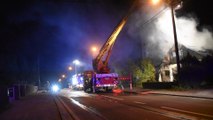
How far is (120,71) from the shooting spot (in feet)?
197

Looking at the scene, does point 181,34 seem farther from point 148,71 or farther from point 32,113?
point 32,113

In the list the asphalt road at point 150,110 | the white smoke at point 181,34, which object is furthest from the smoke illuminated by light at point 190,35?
the asphalt road at point 150,110

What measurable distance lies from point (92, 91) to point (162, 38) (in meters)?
18.0

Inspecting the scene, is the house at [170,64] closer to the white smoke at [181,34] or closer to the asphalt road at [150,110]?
the white smoke at [181,34]

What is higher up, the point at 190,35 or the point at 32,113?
the point at 190,35

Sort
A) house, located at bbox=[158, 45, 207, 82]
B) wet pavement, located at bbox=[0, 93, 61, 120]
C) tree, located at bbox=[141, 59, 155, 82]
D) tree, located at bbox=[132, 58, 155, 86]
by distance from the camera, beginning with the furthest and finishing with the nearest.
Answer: house, located at bbox=[158, 45, 207, 82] < tree, located at bbox=[132, 58, 155, 86] < tree, located at bbox=[141, 59, 155, 82] < wet pavement, located at bbox=[0, 93, 61, 120]

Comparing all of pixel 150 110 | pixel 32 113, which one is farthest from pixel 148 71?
pixel 150 110

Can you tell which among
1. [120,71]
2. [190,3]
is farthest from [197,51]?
[120,71]

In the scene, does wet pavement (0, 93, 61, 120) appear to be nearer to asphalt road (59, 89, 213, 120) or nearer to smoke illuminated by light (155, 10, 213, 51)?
asphalt road (59, 89, 213, 120)

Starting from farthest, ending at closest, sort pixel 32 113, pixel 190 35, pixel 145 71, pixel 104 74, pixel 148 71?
pixel 190 35, pixel 145 71, pixel 148 71, pixel 104 74, pixel 32 113

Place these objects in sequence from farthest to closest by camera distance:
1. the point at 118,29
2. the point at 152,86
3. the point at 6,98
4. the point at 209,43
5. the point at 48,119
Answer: the point at 209,43, the point at 152,86, the point at 118,29, the point at 6,98, the point at 48,119

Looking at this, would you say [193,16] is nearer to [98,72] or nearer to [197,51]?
[197,51]

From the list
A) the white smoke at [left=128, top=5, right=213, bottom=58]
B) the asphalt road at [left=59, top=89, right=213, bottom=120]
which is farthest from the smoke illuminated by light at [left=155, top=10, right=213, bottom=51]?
the asphalt road at [left=59, top=89, right=213, bottom=120]

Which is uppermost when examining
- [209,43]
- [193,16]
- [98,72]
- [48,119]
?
[193,16]
